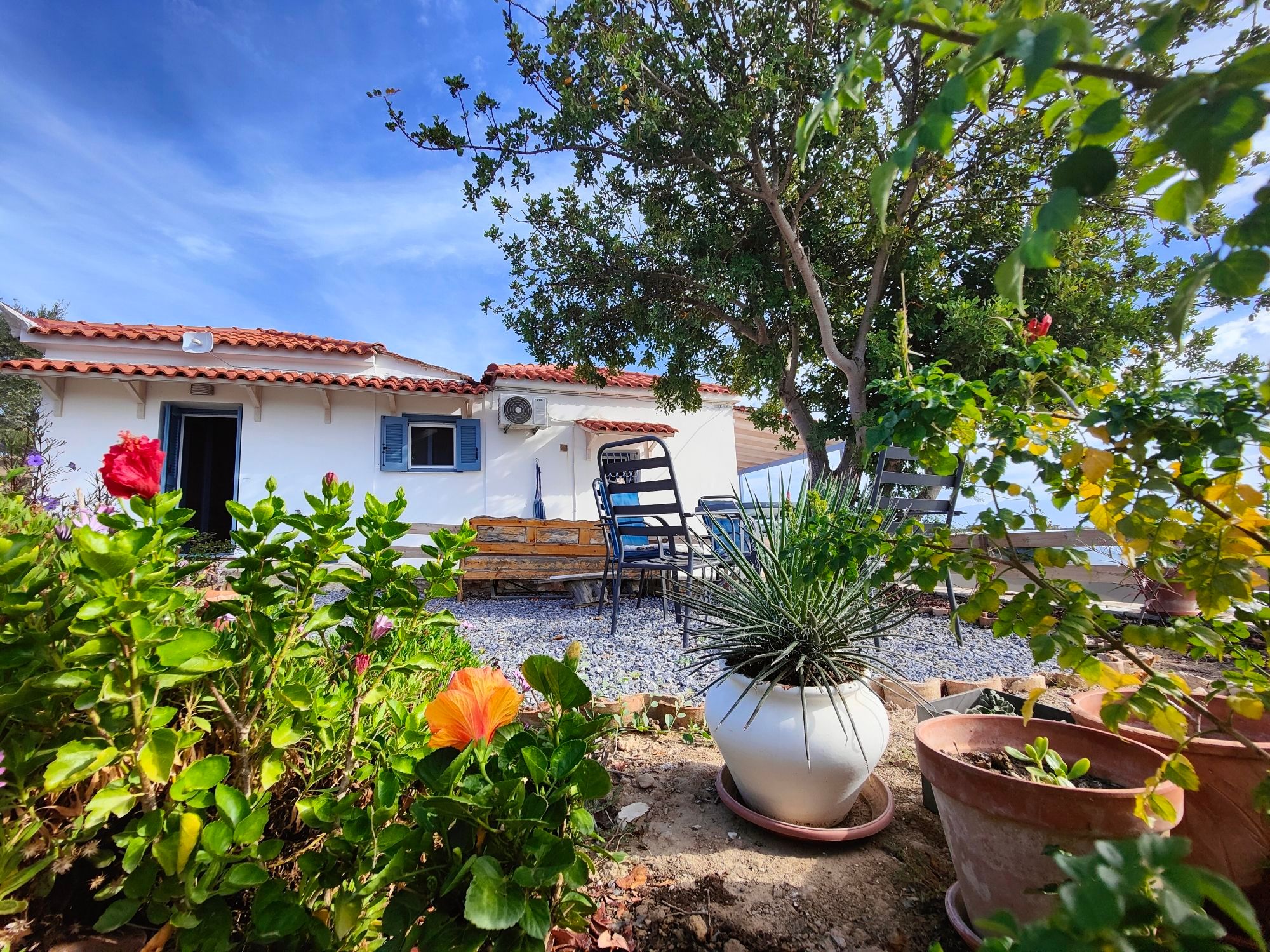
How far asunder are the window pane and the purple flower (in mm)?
8637

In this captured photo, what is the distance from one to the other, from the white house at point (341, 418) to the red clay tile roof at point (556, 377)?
4 centimetres

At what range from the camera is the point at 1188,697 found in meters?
0.98

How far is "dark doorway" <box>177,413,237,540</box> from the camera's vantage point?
9922 millimetres

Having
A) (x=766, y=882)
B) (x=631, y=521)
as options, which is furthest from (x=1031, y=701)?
(x=631, y=521)

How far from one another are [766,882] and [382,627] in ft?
3.90

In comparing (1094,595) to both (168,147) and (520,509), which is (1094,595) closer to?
(520,509)

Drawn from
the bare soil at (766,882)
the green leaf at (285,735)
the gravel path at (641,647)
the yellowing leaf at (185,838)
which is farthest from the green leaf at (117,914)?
the gravel path at (641,647)

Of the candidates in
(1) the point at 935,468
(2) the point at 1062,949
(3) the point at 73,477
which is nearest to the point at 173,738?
(2) the point at 1062,949

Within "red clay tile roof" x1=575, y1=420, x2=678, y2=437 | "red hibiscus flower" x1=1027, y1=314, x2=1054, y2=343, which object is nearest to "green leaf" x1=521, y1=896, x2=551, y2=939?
"red hibiscus flower" x1=1027, y1=314, x2=1054, y2=343

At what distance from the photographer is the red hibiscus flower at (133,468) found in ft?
2.71

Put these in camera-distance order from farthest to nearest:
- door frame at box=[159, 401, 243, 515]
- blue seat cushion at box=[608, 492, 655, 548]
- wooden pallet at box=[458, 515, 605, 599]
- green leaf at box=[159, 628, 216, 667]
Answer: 1. door frame at box=[159, 401, 243, 515]
2. wooden pallet at box=[458, 515, 605, 599]
3. blue seat cushion at box=[608, 492, 655, 548]
4. green leaf at box=[159, 628, 216, 667]

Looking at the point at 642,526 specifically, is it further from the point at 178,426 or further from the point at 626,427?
the point at 178,426

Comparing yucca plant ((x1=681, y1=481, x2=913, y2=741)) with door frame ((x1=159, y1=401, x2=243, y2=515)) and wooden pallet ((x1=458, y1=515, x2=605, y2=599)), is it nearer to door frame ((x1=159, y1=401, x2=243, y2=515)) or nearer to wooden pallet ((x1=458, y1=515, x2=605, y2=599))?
wooden pallet ((x1=458, y1=515, x2=605, y2=599))

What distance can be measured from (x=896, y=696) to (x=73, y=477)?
9.90m
